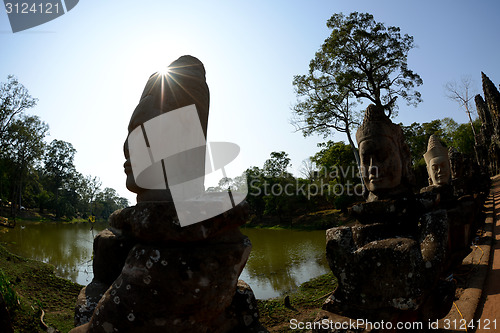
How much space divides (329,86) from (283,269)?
1061cm

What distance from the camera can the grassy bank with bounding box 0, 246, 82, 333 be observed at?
15.2 feet

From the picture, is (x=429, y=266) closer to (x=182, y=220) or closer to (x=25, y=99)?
(x=182, y=220)

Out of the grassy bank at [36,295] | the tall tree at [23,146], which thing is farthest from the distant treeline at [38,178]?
the grassy bank at [36,295]

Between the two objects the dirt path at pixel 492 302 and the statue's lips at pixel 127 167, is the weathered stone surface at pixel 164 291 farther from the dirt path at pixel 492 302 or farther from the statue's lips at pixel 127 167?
the dirt path at pixel 492 302

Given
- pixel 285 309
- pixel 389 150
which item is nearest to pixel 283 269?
pixel 285 309

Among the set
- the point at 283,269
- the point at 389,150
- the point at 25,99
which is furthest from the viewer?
the point at 25,99

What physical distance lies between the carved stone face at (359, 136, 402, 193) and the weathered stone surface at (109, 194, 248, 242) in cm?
182

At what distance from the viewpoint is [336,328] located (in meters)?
1.98

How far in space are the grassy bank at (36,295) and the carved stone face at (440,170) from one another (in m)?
6.60

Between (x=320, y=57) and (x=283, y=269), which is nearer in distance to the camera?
(x=283, y=269)

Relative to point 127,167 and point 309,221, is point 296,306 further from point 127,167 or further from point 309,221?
point 309,221

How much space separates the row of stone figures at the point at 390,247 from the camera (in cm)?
195

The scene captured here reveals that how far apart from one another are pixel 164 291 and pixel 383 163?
2210 millimetres

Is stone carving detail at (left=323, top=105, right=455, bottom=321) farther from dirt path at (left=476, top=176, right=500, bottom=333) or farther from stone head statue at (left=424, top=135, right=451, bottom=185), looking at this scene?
stone head statue at (left=424, top=135, right=451, bottom=185)
